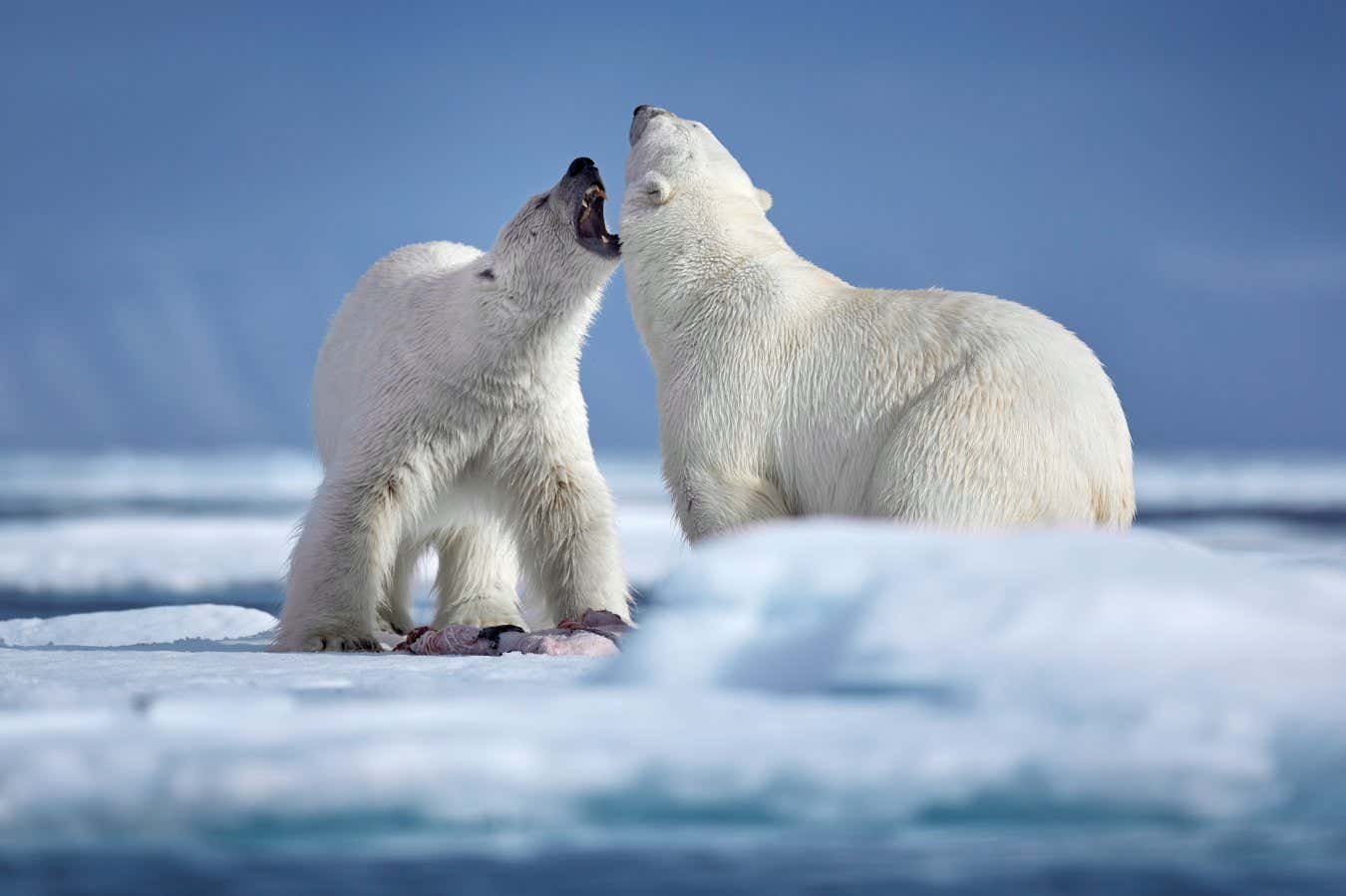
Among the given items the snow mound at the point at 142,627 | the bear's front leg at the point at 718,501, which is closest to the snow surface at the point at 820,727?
the bear's front leg at the point at 718,501

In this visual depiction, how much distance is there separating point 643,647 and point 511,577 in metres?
3.84

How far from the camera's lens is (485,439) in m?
5.77

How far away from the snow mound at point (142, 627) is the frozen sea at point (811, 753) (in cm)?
428

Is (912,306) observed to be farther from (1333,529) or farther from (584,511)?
(1333,529)

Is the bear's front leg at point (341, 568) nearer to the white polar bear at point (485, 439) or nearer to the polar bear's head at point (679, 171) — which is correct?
the white polar bear at point (485, 439)

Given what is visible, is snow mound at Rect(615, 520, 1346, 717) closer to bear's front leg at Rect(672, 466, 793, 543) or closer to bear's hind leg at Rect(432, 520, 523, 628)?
bear's front leg at Rect(672, 466, 793, 543)

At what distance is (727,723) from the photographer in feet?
8.45

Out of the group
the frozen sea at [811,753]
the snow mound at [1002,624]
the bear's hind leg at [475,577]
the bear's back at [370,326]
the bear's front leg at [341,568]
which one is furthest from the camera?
the bear's hind leg at [475,577]

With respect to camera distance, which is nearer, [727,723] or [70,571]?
[727,723]

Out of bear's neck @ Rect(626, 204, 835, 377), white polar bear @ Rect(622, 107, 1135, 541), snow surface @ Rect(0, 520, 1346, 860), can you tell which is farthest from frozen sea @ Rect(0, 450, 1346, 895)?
bear's neck @ Rect(626, 204, 835, 377)

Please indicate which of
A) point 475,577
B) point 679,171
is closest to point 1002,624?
point 679,171

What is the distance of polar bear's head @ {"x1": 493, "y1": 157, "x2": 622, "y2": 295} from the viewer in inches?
219

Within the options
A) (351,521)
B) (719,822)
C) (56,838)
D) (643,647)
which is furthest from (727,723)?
(351,521)

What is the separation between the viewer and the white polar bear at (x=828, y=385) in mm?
4438
